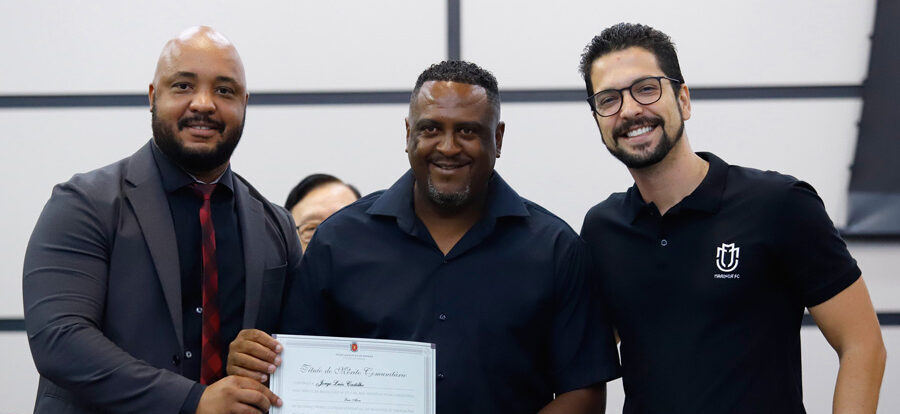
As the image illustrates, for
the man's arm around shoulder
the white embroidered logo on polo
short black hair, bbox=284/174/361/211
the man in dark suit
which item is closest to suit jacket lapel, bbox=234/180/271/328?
the man in dark suit

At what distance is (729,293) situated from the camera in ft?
5.74

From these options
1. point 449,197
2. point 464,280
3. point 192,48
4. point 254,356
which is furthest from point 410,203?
point 192,48

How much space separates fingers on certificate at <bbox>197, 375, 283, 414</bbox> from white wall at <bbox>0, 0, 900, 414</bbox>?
53.2 inches

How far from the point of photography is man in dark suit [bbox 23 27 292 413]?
162 centimetres

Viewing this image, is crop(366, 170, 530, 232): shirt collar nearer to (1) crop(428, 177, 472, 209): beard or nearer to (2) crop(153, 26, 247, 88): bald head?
(1) crop(428, 177, 472, 209): beard

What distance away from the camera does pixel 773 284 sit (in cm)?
178

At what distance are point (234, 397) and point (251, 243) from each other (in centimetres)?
43

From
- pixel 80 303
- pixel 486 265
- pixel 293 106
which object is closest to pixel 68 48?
pixel 293 106

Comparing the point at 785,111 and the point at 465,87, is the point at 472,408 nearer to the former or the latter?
the point at 465,87

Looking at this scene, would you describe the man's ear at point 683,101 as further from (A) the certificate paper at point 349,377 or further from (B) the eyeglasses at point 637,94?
(A) the certificate paper at point 349,377

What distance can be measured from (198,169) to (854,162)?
2.41m

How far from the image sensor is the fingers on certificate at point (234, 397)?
1.61 m

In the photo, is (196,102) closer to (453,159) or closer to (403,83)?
(453,159)

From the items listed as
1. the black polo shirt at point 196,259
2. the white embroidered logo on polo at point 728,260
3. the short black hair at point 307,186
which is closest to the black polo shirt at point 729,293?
the white embroidered logo on polo at point 728,260
